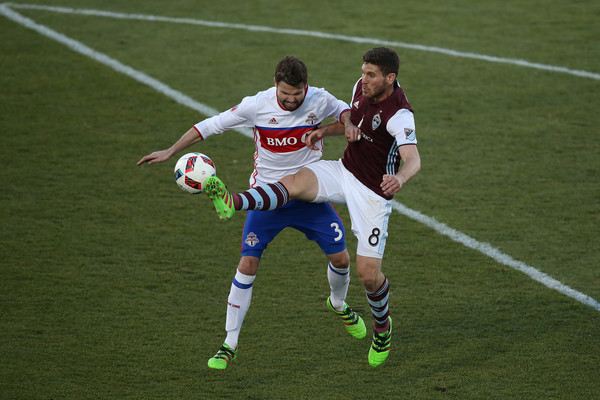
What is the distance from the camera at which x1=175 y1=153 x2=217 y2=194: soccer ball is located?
5.96 meters

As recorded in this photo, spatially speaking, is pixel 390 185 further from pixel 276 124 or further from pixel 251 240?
pixel 251 240

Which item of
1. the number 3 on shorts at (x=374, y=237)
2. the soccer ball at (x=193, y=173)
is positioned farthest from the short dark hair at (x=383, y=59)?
the soccer ball at (x=193, y=173)

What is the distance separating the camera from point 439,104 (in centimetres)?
1208

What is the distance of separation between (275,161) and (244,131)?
4.97 m

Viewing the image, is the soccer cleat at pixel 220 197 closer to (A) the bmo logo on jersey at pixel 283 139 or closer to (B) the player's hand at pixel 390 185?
(A) the bmo logo on jersey at pixel 283 139

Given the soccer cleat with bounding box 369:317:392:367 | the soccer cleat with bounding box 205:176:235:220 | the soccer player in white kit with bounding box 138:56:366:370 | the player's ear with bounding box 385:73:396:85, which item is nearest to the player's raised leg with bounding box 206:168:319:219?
the soccer cleat with bounding box 205:176:235:220

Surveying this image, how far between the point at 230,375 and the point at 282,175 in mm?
1606

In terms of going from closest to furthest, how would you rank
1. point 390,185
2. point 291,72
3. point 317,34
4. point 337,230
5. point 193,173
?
point 390,185
point 193,173
point 291,72
point 337,230
point 317,34

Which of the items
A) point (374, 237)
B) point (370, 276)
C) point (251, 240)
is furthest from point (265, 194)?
point (370, 276)

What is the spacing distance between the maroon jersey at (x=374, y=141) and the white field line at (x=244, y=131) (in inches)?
89.0

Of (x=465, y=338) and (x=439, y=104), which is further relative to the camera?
(x=439, y=104)

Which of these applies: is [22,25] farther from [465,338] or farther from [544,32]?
[465,338]

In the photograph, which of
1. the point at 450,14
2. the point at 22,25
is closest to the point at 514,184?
the point at 450,14

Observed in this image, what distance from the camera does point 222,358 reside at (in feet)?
20.6
